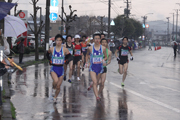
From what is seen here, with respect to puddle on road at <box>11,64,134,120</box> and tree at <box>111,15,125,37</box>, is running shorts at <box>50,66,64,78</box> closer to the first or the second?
puddle on road at <box>11,64,134,120</box>

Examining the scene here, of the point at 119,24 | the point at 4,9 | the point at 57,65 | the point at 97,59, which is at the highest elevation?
the point at 119,24

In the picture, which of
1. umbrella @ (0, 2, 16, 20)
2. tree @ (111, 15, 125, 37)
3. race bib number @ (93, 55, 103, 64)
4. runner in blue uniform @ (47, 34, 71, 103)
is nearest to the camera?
umbrella @ (0, 2, 16, 20)

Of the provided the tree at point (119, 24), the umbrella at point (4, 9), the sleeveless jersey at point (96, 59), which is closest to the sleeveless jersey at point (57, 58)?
the sleeveless jersey at point (96, 59)

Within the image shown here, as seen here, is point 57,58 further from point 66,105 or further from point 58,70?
point 66,105

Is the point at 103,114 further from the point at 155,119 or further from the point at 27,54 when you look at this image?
the point at 27,54

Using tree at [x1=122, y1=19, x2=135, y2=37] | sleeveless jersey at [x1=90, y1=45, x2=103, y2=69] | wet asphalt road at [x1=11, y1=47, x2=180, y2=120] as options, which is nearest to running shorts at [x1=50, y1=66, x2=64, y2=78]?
wet asphalt road at [x1=11, y1=47, x2=180, y2=120]

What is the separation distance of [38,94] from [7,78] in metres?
3.40

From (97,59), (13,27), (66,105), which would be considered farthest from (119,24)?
(66,105)

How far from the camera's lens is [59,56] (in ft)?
32.9

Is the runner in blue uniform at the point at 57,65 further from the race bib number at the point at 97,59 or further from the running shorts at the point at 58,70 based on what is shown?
the race bib number at the point at 97,59

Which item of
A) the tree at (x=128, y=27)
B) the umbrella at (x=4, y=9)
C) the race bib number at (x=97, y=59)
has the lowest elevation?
the race bib number at (x=97, y=59)

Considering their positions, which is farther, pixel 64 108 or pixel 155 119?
pixel 64 108

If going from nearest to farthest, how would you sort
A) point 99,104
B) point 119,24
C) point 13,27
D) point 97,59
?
point 99,104
point 97,59
point 13,27
point 119,24

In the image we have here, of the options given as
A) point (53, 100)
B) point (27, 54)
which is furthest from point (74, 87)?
point (27, 54)
